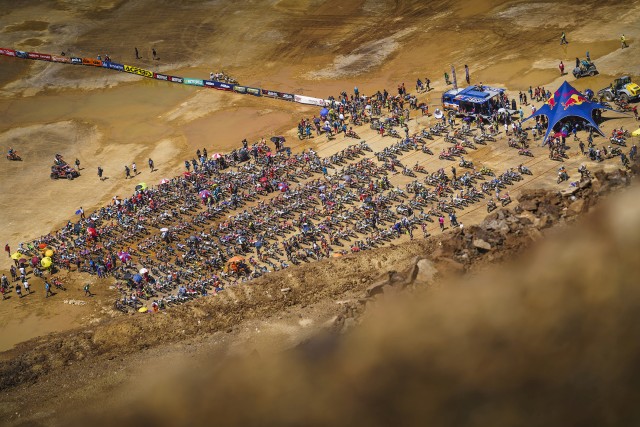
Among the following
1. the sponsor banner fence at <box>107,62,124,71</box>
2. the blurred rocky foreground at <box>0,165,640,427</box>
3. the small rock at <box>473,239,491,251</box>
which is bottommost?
the blurred rocky foreground at <box>0,165,640,427</box>

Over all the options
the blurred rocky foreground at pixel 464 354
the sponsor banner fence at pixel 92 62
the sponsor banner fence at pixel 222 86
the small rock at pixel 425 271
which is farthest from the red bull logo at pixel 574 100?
the sponsor banner fence at pixel 92 62

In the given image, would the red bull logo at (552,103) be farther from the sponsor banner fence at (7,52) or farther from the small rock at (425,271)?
the sponsor banner fence at (7,52)

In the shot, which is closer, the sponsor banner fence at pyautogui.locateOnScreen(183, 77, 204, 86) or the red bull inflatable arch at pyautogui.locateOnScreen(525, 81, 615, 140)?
the red bull inflatable arch at pyautogui.locateOnScreen(525, 81, 615, 140)

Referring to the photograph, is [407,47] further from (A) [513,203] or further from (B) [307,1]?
(A) [513,203]

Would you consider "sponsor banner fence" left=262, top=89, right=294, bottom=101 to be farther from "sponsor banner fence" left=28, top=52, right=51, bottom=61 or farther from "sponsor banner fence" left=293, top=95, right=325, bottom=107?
"sponsor banner fence" left=28, top=52, right=51, bottom=61

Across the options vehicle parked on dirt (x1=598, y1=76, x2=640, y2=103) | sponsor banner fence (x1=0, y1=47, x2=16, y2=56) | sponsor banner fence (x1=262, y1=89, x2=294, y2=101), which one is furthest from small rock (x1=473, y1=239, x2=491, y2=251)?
sponsor banner fence (x1=0, y1=47, x2=16, y2=56)

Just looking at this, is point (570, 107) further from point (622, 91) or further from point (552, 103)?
point (622, 91)
